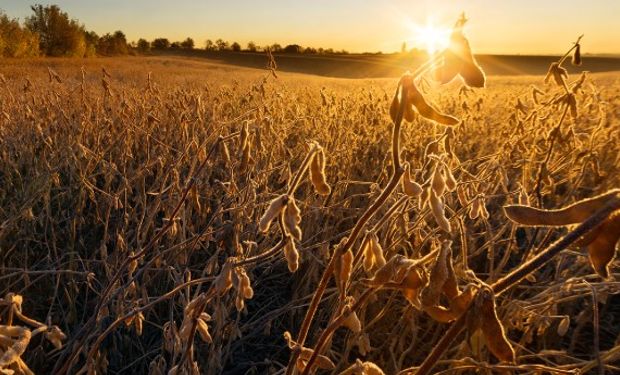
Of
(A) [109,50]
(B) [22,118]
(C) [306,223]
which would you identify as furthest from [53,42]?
(C) [306,223]

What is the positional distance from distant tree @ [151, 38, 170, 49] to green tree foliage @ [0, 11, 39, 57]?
38.5 m

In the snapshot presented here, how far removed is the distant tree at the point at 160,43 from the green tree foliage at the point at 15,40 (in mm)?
38516

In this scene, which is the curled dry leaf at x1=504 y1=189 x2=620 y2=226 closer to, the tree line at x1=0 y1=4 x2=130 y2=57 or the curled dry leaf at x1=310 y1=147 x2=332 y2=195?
the curled dry leaf at x1=310 y1=147 x2=332 y2=195

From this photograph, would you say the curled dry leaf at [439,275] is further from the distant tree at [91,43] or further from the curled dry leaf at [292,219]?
the distant tree at [91,43]

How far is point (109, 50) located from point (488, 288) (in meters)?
57.1

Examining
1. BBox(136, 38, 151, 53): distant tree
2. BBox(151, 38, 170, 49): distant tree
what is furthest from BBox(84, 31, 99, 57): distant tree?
BBox(151, 38, 170, 49): distant tree

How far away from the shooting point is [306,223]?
2.80 meters

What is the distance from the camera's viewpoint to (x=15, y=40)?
34.0m

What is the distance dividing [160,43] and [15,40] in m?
43.5

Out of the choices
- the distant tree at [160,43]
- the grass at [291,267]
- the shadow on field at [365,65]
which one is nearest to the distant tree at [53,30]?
the shadow on field at [365,65]

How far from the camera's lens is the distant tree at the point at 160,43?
247 feet

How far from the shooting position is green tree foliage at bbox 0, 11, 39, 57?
1300 inches

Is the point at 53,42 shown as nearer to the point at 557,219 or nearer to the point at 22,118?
the point at 22,118

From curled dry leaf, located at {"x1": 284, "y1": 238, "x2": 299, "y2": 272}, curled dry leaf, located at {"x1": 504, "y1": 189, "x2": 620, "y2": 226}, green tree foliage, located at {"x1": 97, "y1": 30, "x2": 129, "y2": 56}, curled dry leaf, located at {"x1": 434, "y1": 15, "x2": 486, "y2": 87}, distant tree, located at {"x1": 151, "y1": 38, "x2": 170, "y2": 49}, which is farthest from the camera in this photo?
distant tree, located at {"x1": 151, "y1": 38, "x2": 170, "y2": 49}
